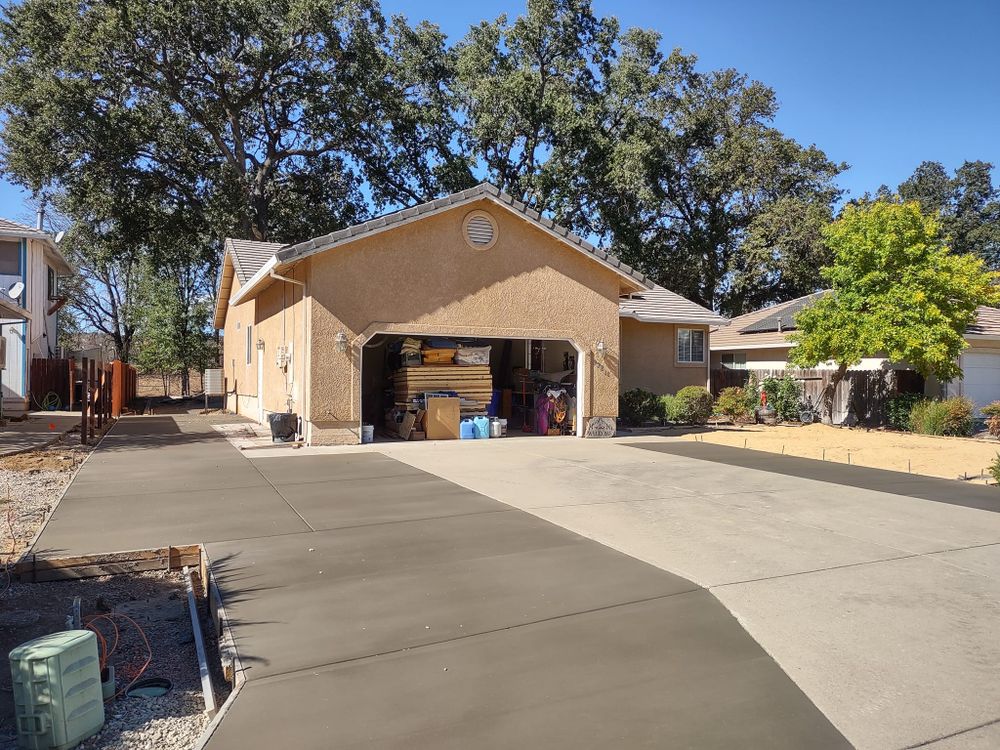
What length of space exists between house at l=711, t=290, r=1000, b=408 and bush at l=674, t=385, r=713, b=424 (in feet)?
12.2

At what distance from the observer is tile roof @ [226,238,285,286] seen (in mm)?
19844

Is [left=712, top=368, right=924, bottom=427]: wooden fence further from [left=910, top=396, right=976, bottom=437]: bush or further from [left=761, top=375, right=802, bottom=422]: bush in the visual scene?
[left=910, top=396, right=976, bottom=437]: bush

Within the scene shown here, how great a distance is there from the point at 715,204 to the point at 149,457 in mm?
32845

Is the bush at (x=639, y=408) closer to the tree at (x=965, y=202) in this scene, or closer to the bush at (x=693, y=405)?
the bush at (x=693, y=405)

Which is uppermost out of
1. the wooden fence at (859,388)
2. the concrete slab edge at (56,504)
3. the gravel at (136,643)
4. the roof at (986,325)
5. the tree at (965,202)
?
the tree at (965,202)

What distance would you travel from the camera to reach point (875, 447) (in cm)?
1627

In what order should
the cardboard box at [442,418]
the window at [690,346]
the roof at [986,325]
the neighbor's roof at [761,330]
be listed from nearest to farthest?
the cardboard box at [442,418]
the roof at [986,325]
the window at [690,346]
the neighbor's roof at [761,330]

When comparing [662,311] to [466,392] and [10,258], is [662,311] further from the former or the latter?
[10,258]

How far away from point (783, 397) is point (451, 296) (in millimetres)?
12641

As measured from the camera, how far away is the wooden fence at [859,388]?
21.4 metres

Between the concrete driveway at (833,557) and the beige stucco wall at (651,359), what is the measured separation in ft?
30.2

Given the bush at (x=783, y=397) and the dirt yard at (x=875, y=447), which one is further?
the bush at (x=783, y=397)

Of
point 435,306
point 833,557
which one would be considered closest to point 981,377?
point 435,306

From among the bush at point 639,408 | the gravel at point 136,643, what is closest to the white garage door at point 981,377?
the bush at point 639,408
